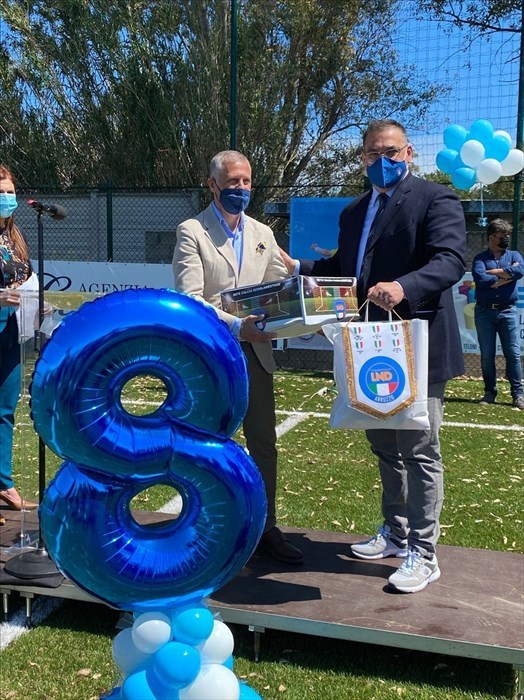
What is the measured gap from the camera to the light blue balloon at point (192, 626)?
6.22 feet

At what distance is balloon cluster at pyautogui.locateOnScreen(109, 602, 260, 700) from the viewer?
1836mm

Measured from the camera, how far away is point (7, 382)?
4.33 metres

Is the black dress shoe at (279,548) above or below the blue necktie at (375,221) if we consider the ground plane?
below

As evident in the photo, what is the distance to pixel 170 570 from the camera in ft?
6.18

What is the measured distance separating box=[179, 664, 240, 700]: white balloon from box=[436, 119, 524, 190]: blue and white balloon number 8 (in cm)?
852

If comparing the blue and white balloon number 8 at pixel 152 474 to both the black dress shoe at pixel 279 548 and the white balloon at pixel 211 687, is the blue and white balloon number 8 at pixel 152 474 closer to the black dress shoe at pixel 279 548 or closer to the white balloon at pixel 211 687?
the white balloon at pixel 211 687

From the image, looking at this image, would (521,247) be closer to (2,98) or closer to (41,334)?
(41,334)

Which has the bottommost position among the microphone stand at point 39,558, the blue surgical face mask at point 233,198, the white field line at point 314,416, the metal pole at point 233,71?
the white field line at point 314,416

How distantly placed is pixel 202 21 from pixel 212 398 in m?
13.3

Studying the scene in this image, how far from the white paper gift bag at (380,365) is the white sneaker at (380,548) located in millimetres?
1067

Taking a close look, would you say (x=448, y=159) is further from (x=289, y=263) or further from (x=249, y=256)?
(x=249, y=256)

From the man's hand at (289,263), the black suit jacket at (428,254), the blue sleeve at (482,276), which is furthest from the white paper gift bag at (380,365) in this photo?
the blue sleeve at (482,276)

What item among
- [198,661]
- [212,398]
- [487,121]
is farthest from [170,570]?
[487,121]

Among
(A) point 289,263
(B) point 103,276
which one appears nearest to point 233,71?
(B) point 103,276
